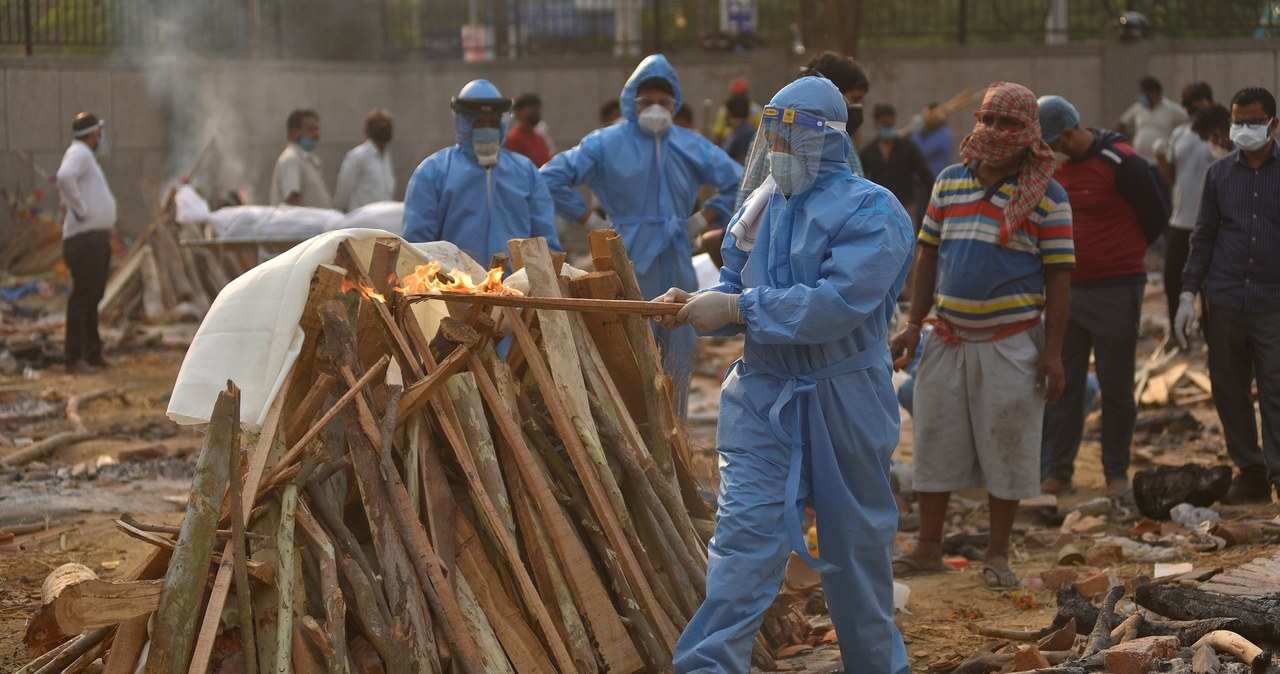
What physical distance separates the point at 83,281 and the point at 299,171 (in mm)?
2825

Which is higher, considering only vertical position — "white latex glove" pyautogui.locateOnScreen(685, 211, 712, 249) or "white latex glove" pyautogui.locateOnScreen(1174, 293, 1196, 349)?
"white latex glove" pyautogui.locateOnScreen(685, 211, 712, 249)

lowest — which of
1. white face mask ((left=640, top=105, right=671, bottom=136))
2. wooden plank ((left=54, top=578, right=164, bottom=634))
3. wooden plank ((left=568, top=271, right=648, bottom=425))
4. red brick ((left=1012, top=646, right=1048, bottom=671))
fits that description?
red brick ((left=1012, top=646, right=1048, bottom=671))


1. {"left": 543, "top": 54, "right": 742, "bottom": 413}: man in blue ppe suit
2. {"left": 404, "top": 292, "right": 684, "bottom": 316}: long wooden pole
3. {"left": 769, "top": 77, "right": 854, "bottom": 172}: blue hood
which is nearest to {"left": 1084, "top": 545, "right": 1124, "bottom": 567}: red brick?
{"left": 543, "top": 54, "right": 742, "bottom": 413}: man in blue ppe suit

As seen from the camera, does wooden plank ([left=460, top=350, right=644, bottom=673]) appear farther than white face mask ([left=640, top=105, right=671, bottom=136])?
No

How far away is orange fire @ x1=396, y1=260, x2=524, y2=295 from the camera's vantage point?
4.99 meters

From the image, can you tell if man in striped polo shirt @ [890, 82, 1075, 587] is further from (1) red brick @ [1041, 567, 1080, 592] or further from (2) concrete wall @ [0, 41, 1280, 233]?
(2) concrete wall @ [0, 41, 1280, 233]

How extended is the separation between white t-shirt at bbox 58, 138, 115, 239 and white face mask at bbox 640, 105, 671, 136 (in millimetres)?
5629

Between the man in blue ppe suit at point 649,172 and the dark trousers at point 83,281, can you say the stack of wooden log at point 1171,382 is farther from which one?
the dark trousers at point 83,281

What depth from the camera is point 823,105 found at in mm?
4699

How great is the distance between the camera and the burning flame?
4.96m

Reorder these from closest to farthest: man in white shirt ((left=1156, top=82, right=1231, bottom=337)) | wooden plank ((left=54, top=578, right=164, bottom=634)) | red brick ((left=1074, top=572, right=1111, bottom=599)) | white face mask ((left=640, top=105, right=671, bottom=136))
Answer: wooden plank ((left=54, top=578, right=164, bottom=634))
red brick ((left=1074, top=572, right=1111, bottom=599))
white face mask ((left=640, top=105, right=671, bottom=136))
man in white shirt ((left=1156, top=82, right=1231, bottom=337))

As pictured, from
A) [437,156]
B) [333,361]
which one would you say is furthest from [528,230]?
[333,361]

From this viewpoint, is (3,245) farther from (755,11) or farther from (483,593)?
(483,593)

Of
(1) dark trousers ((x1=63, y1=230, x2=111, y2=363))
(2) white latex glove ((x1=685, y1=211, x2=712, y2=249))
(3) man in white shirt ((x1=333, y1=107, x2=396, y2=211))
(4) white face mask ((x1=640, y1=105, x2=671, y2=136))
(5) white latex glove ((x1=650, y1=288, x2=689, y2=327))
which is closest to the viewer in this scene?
(5) white latex glove ((x1=650, y1=288, x2=689, y2=327))
